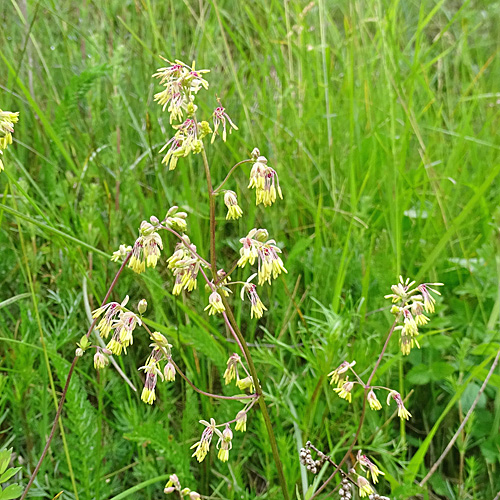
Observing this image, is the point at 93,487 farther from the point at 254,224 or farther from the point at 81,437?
A: the point at 254,224

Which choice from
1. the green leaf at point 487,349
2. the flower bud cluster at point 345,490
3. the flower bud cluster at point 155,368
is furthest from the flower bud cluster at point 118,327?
the green leaf at point 487,349

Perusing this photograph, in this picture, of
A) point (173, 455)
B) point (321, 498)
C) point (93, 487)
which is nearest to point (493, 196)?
point (321, 498)

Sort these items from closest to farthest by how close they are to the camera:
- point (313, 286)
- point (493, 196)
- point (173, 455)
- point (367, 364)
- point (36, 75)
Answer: point (173, 455) → point (367, 364) → point (313, 286) → point (493, 196) → point (36, 75)

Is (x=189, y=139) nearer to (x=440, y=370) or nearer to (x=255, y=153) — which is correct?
(x=255, y=153)

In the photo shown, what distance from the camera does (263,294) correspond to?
1.99m

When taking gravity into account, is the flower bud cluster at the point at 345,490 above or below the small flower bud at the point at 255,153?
below

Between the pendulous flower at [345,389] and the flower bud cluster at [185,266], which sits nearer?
the flower bud cluster at [185,266]

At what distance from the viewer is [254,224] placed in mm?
2154

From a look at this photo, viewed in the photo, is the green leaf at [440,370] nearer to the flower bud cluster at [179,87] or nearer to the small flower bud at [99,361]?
the small flower bud at [99,361]

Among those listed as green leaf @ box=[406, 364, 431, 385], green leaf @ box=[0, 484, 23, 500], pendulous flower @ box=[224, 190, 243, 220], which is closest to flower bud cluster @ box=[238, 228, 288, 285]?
Result: pendulous flower @ box=[224, 190, 243, 220]

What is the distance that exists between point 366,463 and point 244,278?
103 centimetres

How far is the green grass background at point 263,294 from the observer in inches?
56.6

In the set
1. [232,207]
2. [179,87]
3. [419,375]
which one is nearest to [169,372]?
[232,207]

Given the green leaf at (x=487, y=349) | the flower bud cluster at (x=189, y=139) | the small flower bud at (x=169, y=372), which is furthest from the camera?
the green leaf at (x=487, y=349)
